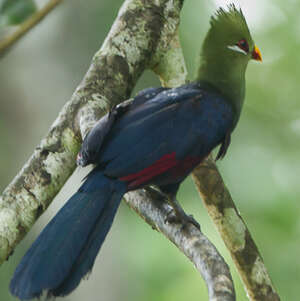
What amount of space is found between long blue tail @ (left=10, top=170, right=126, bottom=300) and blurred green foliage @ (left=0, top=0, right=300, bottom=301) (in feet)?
8.35

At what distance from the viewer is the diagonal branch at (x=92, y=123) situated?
2455mm

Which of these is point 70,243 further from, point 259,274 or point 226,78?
point 226,78

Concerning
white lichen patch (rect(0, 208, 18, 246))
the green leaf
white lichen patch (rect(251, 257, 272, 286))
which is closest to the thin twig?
the green leaf

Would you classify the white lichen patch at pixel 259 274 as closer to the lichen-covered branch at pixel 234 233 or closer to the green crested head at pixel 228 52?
the lichen-covered branch at pixel 234 233

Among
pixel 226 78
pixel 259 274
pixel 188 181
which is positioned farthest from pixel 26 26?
pixel 188 181

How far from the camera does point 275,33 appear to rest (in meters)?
7.58

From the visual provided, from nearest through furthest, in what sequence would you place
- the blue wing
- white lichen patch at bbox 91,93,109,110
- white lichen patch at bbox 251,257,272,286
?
the blue wing → white lichen patch at bbox 251,257,272,286 → white lichen patch at bbox 91,93,109,110

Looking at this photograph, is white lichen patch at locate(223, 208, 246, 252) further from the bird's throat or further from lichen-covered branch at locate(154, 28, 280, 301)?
the bird's throat

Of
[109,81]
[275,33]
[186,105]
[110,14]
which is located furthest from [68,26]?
[186,105]

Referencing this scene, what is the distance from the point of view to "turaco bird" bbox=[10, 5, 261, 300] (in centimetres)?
242

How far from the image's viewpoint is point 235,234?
3.04 m

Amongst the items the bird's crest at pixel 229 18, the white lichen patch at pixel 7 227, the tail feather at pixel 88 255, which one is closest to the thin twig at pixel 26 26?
the white lichen patch at pixel 7 227

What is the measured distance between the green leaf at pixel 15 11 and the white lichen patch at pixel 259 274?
1633 mm

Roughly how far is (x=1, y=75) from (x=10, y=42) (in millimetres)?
3876
